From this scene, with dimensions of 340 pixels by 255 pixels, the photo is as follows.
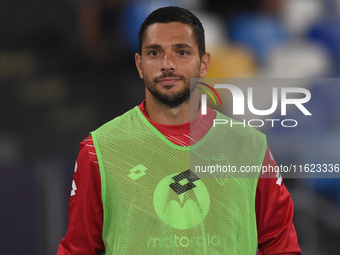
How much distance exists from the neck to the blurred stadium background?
1301mm

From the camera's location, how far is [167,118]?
162cm

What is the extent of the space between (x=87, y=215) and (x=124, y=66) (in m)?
1.74

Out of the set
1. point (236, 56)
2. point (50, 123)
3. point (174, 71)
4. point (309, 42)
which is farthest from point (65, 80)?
point (174, 71)

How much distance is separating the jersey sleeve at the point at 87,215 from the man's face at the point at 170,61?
0.92 ft

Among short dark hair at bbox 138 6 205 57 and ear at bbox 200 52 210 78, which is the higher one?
short dark hair at bbox 138 6 205 57

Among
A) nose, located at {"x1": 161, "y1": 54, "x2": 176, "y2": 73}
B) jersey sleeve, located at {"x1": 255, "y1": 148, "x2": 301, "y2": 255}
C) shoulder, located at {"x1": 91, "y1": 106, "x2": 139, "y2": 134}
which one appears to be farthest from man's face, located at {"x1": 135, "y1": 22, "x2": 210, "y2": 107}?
jersey sleeve, located at {"x1": 255, "y1": 148, "x2": 301, "y2": 255}

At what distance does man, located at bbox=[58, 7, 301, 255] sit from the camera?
5.06ft

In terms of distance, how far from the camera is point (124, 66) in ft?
10.4

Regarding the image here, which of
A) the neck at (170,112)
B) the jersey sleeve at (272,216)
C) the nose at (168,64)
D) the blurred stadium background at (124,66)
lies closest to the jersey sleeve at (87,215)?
the neck at (170,112)

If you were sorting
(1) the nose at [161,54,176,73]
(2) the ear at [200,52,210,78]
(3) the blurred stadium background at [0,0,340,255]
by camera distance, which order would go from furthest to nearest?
(3) the blurred stadium background at [0,0,340,255] < (2) the ear at [200,52,210,78] < (1) the nose at [161,54,176,73]

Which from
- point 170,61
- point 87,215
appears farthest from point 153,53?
point 87,215

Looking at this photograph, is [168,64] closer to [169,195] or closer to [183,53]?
[183,53]

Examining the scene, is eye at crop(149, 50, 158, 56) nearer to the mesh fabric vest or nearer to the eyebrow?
the eyebrow

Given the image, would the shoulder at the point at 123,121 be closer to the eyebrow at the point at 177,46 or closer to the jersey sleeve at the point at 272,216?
the eyebrow at the point at 177,46
